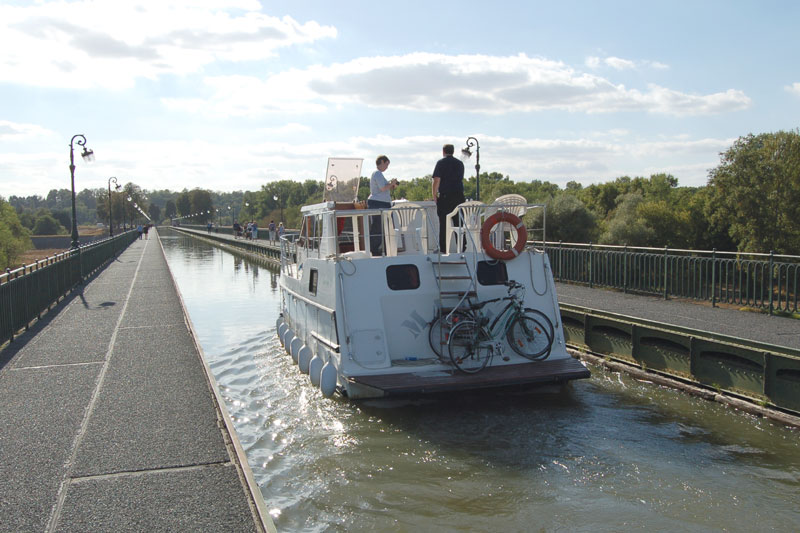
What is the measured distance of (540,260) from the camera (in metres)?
11.6

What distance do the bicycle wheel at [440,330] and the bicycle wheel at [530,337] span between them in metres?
0.94

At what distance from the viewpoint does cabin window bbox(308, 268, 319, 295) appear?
13.0 m

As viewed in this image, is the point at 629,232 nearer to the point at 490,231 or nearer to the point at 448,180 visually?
the point at 448,180

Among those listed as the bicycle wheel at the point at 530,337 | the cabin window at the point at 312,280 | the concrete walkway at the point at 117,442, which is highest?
the cabin window at the point at 312,280

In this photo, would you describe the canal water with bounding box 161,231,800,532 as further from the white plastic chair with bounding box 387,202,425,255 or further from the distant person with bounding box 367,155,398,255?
the distant person with bounding box 367,155,398,255

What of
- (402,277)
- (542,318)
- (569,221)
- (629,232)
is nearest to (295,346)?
(402,277)

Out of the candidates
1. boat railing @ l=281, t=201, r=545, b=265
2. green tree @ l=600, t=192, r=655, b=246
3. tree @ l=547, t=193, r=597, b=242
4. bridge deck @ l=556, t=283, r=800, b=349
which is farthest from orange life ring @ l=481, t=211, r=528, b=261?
green tree @ l=600, t=192, r=655, b=246

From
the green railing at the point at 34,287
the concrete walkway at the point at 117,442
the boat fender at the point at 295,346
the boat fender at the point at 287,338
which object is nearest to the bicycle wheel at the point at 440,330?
the concrete walkway at the point at 117,442

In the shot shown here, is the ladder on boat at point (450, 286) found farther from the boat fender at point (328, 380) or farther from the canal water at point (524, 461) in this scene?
the boat fender at point (328, 380)

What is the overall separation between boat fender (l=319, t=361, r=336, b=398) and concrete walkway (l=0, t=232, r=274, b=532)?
181 centimetres

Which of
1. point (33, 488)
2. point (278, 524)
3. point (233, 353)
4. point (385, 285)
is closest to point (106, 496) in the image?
point (33, 488)

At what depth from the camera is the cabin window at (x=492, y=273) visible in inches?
448

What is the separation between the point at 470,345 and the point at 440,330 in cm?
57

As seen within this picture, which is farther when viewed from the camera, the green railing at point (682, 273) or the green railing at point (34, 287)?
the green railing at point (682, 273)
